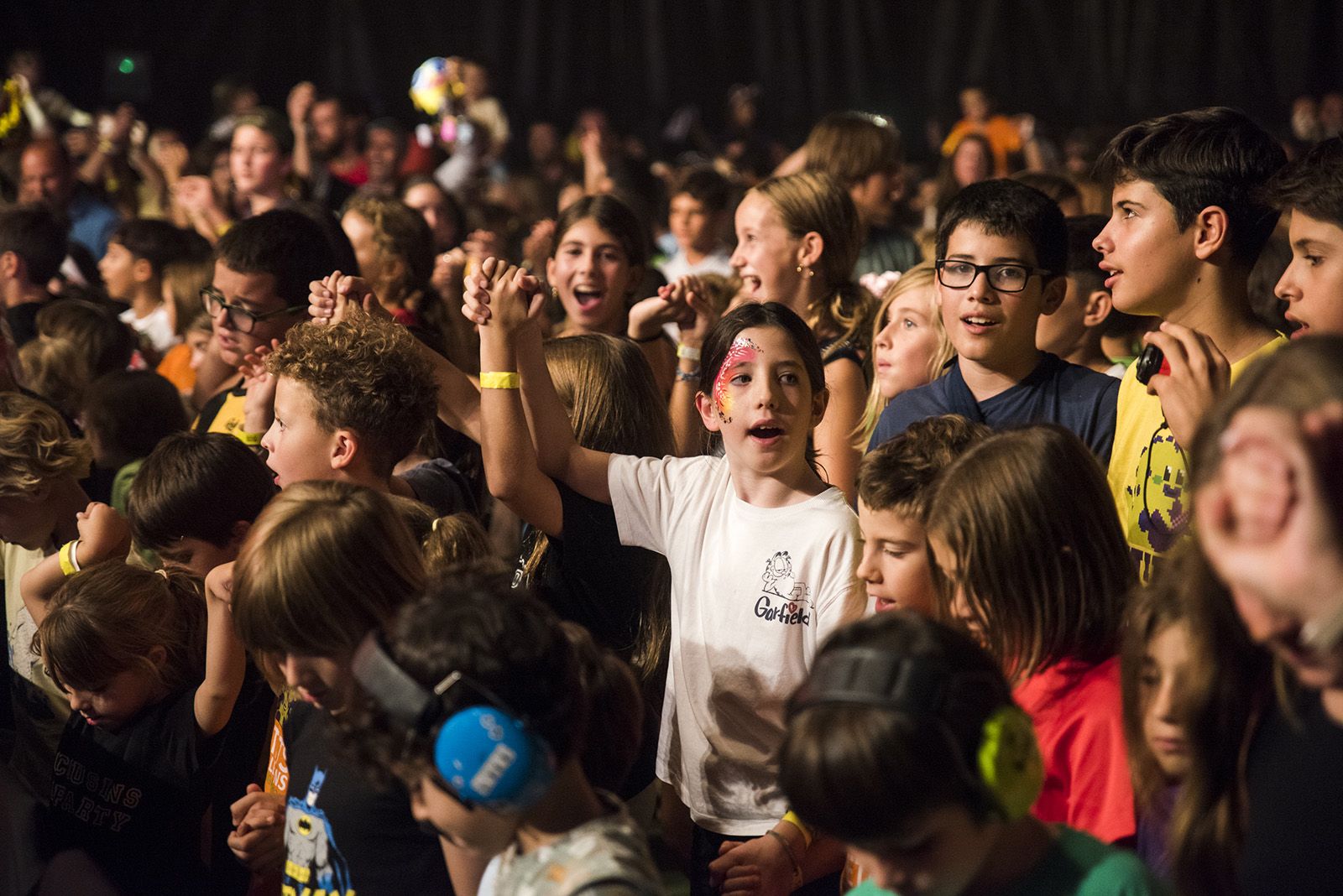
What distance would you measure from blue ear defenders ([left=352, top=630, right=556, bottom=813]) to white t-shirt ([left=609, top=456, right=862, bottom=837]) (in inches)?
40.4

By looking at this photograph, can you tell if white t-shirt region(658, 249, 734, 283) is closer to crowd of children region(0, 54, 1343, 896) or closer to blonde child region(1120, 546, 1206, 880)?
crowd of children region(0, 54, 1343, 896)

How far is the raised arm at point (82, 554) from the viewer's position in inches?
119

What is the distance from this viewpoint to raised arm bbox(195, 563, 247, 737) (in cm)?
260

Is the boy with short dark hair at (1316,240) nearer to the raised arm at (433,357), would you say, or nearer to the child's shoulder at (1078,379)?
the child's shoulder at (1078,379)

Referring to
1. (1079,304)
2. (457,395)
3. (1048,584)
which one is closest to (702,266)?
(1079,304)

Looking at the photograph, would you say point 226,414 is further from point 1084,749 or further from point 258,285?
point 1084,749

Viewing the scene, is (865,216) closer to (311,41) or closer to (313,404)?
(313,404)

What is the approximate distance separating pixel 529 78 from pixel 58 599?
15752 mm

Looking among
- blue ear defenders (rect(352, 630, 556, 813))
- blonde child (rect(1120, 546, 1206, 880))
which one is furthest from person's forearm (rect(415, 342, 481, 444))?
blonde child (rect(1120, 546, 1206, 880))

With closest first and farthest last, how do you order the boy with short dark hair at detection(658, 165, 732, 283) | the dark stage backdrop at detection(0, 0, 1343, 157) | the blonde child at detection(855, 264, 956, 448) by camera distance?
the blonde child at detection(855, 264, 956, 448) < the boy with short dark hair at detection(658, 165, 732, 283) < the dark stage backdrop at detection(0, 0, 1343, 157)

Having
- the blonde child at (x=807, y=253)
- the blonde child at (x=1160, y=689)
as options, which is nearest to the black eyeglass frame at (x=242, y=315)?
the blonde child at (x=807, y=253)

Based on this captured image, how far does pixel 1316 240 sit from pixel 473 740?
183 centimetres

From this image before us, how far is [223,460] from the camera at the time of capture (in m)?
2.97

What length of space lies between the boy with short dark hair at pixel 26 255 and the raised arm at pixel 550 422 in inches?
131
